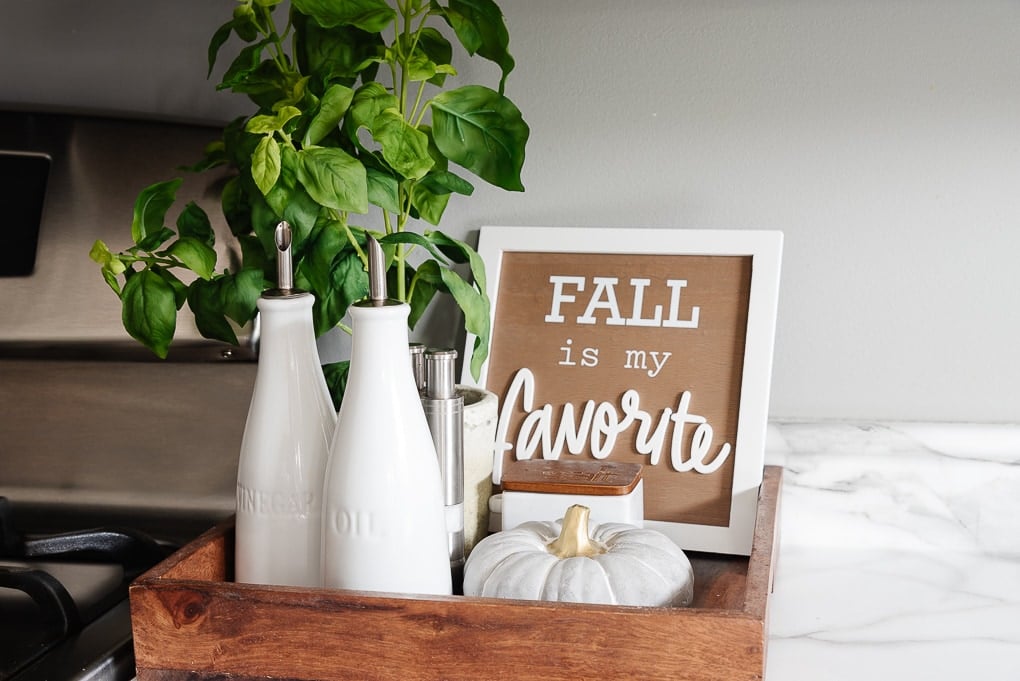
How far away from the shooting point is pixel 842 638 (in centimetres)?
82

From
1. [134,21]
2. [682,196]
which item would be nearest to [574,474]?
[682,196]

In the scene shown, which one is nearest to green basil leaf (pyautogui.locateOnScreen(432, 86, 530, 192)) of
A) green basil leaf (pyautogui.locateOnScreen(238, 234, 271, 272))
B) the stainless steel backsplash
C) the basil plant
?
the basil plant

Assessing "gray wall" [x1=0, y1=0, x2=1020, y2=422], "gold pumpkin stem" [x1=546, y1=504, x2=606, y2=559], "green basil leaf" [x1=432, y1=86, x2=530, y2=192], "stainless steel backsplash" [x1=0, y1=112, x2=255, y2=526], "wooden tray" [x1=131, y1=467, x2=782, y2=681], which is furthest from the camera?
"stainless steel backsplash" [x1=0, y1=112, x2=255, y2=526]

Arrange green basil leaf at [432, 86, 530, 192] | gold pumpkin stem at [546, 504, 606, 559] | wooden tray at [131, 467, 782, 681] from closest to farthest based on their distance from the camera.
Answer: wooden tray at [131, 467, 782, 681], gold pumpkin stem at [546, 504, 606, 559], green basil leaf at [432, 86, 530, 192]

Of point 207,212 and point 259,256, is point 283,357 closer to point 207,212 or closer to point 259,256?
point 259,256

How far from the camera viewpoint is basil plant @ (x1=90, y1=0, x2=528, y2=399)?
774mm

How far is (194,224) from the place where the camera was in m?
0.97

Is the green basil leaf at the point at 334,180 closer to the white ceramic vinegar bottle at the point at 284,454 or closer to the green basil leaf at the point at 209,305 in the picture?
the white ceramic vinegar bottle at the point at 284,454

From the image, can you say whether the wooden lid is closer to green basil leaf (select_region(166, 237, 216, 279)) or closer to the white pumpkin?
the white pumpkin

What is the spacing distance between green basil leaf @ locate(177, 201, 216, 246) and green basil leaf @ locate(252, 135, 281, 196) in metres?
0.23

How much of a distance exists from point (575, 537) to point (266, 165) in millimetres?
380

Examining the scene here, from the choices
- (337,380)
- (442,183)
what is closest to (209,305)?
(337,380)

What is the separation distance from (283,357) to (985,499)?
72cm

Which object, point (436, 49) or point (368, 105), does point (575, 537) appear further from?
point (436, 49)
